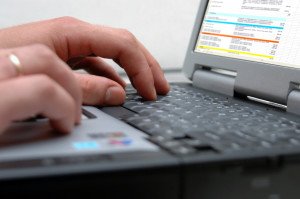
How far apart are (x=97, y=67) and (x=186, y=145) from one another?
0.46 metres

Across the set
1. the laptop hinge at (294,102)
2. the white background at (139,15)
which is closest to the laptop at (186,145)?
the laptop hinge at (294,102)

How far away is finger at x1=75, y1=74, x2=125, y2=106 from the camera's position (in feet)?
2.12

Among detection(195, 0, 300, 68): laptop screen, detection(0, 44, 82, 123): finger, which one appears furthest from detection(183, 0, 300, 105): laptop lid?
detection(0, 44, 82, 123): finger

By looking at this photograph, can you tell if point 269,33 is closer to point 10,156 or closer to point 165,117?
point 165,117

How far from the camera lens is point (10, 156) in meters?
0.34

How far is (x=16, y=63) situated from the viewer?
0.41 metres

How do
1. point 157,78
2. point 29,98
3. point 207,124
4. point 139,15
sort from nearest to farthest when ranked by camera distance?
point 29,98 < point 207,124 < point 157,78 < point 139,15

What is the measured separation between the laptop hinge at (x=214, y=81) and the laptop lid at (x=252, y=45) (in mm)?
14

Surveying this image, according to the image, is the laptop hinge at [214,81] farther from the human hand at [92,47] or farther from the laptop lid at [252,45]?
the human hand at [92,47]

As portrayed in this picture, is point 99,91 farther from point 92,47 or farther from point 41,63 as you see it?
point 41,63

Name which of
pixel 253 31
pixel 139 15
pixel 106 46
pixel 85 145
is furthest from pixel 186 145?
pixel 139 15

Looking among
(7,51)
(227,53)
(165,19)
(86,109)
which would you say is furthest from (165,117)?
(165,19)

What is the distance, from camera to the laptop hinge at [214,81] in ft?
2.69

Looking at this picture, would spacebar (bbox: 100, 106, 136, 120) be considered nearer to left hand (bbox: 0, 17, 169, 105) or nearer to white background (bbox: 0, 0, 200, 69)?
left hand (bbox: 0, 17, 169, 105)
